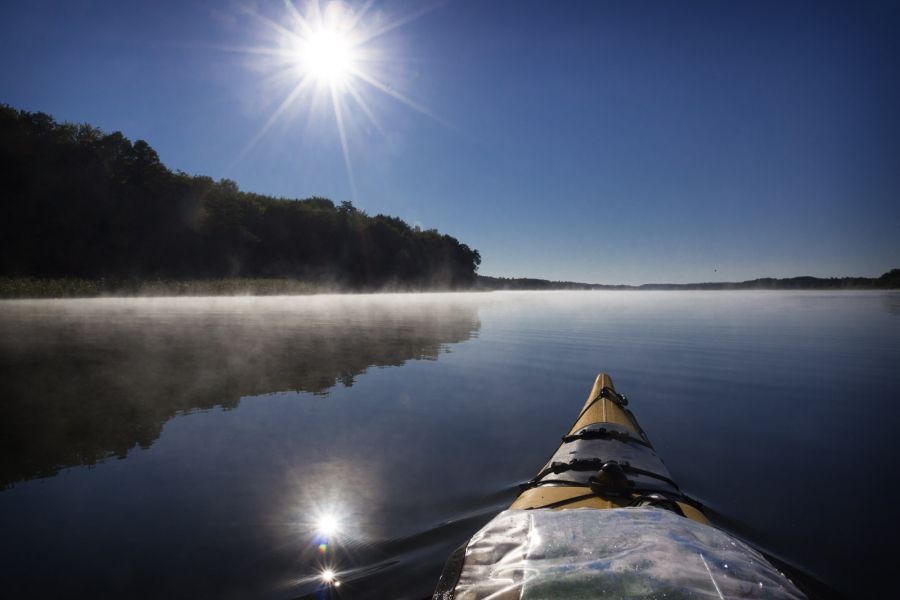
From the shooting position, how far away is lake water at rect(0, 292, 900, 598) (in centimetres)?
299

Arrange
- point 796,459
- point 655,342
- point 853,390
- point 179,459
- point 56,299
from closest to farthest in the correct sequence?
point 179,459, point 796,459, point 853,390, point 655,342, point 56,299

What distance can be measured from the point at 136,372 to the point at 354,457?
238 inches

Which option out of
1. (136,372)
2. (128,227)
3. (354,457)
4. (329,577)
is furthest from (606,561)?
(128,227)

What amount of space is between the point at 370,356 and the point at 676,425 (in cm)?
711

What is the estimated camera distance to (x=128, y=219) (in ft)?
160

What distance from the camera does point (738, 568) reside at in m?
1.54

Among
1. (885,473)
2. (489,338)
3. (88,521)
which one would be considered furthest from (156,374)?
(885,473)

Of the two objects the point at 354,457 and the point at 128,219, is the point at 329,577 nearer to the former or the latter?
the point at 354,457

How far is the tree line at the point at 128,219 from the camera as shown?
4200 cm

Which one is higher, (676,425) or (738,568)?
(738,568)

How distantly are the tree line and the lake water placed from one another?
141 feet

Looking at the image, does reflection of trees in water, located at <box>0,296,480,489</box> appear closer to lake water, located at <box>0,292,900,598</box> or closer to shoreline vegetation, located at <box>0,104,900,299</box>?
lake water, located at <box>0,292,900,598</box>

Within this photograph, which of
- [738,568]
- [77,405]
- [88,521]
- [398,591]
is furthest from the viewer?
[77,405]

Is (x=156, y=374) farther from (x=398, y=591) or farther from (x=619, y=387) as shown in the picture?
(x=619, y=387)
